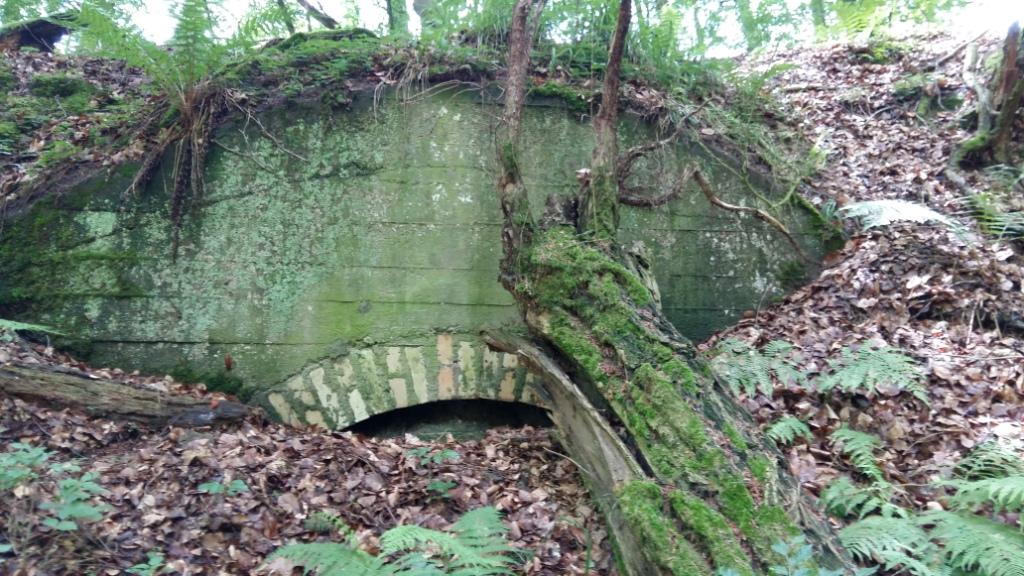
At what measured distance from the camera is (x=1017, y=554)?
2.76 m

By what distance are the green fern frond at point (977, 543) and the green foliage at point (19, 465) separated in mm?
3860

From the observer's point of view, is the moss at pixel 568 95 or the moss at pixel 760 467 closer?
the moss at pixel 760 467

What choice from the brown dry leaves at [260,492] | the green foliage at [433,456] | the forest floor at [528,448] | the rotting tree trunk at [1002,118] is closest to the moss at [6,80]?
the forest floor at [528,448]

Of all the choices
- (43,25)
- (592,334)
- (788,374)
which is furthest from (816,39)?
(43,25)

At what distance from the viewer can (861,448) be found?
365 centimetres

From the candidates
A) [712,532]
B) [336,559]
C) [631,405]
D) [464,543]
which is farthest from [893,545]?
[336,559]

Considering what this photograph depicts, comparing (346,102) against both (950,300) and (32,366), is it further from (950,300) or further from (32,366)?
(950,300)

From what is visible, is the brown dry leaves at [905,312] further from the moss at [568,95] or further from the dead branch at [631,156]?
the moss at [568,95]

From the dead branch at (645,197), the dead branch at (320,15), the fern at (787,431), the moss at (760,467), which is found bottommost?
the fern at (787,431)

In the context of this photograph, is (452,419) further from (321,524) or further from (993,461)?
(993,461)

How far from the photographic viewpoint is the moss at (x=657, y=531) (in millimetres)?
2682

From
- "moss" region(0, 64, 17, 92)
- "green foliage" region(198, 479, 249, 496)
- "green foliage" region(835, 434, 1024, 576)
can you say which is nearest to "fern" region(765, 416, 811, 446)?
"green foliage" region(835, 434, 1024, 576)

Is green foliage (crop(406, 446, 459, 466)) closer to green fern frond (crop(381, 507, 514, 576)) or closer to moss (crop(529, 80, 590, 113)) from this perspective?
green fern frond (crop(381, 507, 514, 576))

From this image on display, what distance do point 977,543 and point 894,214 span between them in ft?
9.49
